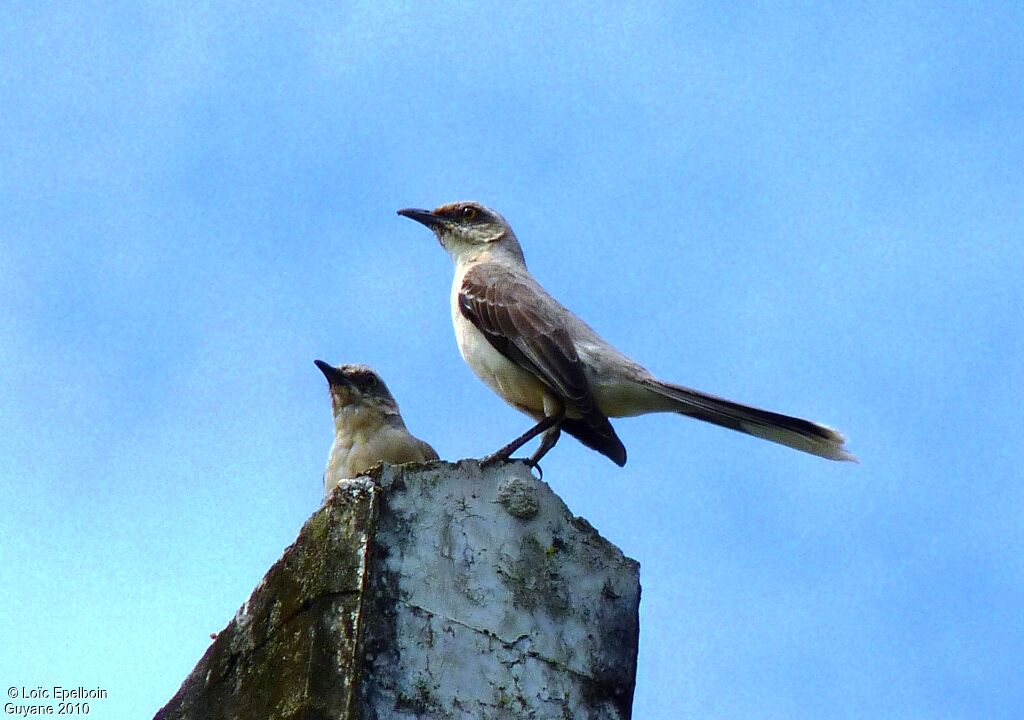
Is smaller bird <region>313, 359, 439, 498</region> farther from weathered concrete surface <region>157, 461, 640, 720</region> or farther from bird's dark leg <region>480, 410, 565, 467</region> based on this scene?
weathered concrete surface <region>157, 461, 640, 720</region>

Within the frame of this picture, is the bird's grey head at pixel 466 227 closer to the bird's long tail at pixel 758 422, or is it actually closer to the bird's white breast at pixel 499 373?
the bird's white breast at pixel 499 373

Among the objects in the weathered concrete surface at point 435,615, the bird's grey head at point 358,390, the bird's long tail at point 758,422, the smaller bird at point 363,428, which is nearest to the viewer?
the weathered concrete surface at point 435,615

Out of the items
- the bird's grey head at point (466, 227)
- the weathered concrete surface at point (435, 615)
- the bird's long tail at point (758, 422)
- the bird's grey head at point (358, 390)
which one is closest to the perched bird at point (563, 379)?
the bird's long tail at point (758, 422)

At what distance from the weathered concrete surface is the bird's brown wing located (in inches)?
84.4

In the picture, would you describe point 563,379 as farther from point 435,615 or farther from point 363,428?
point 435,615

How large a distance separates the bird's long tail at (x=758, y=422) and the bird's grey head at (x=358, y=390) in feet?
8.17

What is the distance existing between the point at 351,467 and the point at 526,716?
425 centimetres

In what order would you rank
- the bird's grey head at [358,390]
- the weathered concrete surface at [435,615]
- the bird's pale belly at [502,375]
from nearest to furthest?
1. the weathered concrete surface at [435,615]
2. the bird's pale belly at [502,375]
3. the bird's grey head at [358,390]

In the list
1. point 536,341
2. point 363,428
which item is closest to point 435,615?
point 536,341

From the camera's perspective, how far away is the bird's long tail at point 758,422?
7051 mm

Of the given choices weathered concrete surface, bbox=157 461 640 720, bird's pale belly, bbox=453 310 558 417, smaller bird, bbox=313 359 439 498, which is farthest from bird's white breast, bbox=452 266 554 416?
weathered concrete surface, bbox=157 461 640 720

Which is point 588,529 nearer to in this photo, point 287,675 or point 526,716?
point 526,716

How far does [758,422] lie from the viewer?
23.5 ft

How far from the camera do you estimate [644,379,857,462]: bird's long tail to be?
7051mm
